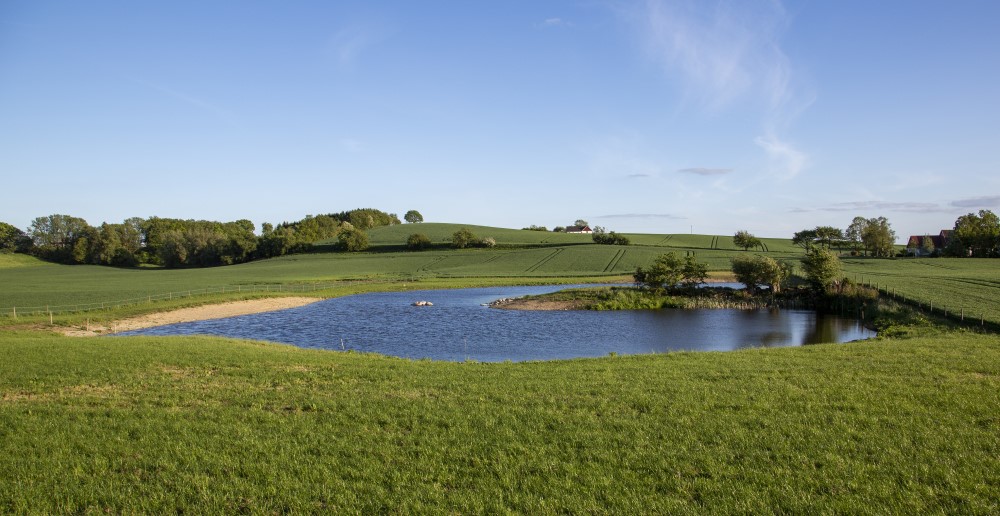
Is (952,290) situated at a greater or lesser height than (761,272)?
lesser

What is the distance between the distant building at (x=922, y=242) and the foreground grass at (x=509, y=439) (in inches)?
4820

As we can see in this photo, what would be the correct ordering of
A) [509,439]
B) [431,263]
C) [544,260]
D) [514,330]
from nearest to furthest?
[509,439] → [514,330] → [431,263] → [544,260]

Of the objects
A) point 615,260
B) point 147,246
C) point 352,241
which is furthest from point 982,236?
point 147,246

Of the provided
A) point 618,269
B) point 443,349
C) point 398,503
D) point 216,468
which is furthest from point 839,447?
point 618,269

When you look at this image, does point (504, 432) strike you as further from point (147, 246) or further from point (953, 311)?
point (147, 246)

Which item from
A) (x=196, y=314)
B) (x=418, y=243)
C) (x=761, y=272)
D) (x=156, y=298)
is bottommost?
(x=196, y=314)

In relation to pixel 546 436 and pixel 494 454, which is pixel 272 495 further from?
pixel 546 436

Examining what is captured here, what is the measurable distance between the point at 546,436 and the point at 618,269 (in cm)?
8940

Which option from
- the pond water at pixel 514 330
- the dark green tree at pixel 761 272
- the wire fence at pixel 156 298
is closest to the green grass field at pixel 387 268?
the wire fence at pixel 156 298

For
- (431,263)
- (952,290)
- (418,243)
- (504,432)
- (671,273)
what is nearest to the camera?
(504,432)

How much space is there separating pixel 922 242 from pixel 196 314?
148 metres

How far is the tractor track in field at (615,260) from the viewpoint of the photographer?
101 meters

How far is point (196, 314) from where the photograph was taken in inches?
1999

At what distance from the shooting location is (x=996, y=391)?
1389 centimetres
